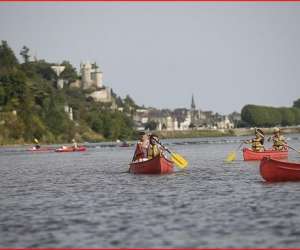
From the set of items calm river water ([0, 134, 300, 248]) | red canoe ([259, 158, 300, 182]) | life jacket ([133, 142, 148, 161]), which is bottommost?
calm river water ([0, 134, 300, 248])

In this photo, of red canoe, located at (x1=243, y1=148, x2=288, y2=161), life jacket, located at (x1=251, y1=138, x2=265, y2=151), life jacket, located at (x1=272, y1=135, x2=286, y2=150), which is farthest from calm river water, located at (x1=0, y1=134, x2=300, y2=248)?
life jacket, located at (x1=251, y1=138, x2=265, y2=151)

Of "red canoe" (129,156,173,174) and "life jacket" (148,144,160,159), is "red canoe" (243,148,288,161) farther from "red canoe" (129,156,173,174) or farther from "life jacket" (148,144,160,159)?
"life jacket" (148,144,160,159)

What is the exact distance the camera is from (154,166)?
54.2 m

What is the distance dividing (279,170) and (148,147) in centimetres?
1271

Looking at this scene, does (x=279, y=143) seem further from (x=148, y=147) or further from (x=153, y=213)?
(x=153, y=213)

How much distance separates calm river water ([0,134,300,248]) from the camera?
27641mm

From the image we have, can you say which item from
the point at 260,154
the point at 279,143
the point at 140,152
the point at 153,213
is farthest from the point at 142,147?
the point at 153,213

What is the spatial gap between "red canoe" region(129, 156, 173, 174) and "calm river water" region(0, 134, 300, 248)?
6.38 ft

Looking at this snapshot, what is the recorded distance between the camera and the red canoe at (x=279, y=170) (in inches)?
1742

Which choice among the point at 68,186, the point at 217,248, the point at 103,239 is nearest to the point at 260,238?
the point at 217,248

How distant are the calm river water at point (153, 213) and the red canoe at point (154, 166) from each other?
1.94 meters

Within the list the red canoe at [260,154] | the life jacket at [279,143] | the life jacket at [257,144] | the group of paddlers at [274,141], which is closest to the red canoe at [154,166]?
the group of paddlers at [274,141]

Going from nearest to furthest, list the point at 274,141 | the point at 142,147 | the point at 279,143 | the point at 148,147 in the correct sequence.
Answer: the point at 148,147 → the point at 142,147 → the point at 279,143 → the point at 274,141

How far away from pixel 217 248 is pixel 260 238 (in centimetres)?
212
